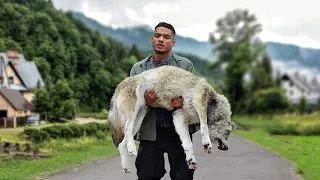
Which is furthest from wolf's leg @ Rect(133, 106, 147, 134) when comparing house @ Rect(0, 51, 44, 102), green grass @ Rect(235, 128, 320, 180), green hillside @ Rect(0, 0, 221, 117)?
green hillside @ Rect(0, 0, 221, 117)

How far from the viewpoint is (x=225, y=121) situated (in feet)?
18.0

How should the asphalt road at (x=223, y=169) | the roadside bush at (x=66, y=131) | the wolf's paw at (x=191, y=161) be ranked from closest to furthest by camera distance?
the wolf's paw at (x=191, y=161)
the asphalt road at (x=223, y=169)
the roadside bush at (x=66, y=131)

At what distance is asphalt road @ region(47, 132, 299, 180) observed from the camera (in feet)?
37.2

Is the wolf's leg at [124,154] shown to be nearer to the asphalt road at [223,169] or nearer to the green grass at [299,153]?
the asphalt road at [223,169]

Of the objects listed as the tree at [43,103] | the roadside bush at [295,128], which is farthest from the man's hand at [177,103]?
the tree at [43,103]

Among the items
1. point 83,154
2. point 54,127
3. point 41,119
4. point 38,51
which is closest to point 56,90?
point 41,119

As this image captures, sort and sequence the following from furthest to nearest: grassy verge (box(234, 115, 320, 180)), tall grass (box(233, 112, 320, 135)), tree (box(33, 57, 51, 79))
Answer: tree (box(33, 57, 51, 79)) < tall grass (box(233, 112, 320, 135)) < grassy verge (box(234, 115, 320, 180))

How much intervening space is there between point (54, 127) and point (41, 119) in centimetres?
1841

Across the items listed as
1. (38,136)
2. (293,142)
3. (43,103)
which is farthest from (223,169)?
(43,103)

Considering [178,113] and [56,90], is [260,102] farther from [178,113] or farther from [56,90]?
[56,90]

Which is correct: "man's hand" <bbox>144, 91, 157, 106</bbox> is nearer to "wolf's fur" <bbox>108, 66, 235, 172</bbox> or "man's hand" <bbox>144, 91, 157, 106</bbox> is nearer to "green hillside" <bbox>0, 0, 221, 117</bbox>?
"wolf's fur" <bbox>108, 66, 235, 172</bbox>

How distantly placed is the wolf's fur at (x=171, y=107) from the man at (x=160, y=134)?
0.18 meters

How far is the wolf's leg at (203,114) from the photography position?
16.4 feet

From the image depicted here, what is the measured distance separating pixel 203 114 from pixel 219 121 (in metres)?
0.34
